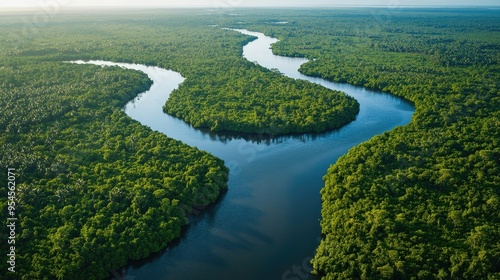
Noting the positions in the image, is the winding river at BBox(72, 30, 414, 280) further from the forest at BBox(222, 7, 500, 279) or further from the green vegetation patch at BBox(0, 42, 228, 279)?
the forest at BBox(222, 7, 500, 279)

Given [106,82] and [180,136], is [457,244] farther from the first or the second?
[106,82]

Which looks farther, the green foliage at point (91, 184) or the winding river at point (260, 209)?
the winding river at point (260, 209)

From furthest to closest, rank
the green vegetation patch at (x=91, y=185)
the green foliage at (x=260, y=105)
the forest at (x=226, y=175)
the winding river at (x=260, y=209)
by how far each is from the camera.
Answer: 1. the green foliage at (x=260, y=105)
2. the winding river at (x=260, y=209)
3. the green vegetation patch at (x=91, y=185)
4. the forest at (x=226, y=175)

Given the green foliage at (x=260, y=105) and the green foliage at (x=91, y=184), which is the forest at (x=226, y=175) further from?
the green foliage at (x=260, y=105)

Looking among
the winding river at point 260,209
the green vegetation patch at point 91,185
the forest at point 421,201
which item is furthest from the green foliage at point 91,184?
the forest at point 421,201

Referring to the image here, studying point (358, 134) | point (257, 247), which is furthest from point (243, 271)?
point (358, 134)

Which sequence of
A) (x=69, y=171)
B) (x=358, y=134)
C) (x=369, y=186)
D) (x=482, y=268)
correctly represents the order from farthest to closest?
1. (x=358, y=134)
2. (x=69, y=171)
3. (x=369, y=186)
4. (x=482, y=268)

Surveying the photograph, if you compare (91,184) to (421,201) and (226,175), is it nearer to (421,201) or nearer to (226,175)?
(226,175)

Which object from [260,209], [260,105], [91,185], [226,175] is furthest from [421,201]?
[260,105]
